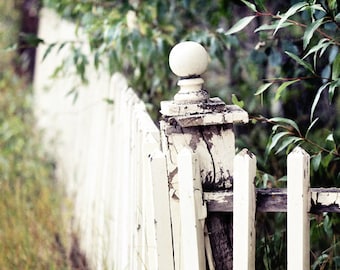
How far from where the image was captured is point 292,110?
170 inches

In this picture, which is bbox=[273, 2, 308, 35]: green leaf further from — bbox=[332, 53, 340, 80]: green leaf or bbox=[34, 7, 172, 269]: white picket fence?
bbox=[34, 7, 172, 269]: white picket fence

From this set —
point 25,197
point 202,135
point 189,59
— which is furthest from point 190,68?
point 25,197

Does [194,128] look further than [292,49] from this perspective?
No

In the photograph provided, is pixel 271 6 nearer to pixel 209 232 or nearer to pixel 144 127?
pixel 144 127

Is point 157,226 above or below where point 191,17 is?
below

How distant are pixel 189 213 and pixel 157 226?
12 cm

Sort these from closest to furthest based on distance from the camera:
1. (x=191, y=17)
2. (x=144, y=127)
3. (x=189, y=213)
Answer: (x=189, y=213) → (x=144, y=127) → (x=191, y=17)

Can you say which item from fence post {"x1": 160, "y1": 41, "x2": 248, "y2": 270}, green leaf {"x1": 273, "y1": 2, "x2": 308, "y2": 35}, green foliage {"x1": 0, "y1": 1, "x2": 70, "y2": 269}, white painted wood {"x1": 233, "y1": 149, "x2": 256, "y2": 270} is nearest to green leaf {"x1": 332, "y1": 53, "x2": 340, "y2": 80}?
green leaf {"x1": 273, "y1": 2, "x2": 308, "y2": 35}

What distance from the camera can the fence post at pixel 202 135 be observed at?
1.78 m

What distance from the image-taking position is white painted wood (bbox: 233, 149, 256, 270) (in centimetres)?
168

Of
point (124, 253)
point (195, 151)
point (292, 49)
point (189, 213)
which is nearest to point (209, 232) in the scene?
point (189, 213)

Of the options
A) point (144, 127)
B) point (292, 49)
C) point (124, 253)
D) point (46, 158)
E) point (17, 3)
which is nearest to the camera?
point (144, 127)

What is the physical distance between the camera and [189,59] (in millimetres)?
1801

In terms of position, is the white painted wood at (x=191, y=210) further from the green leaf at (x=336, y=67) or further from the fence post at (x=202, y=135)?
the green leaf at (x=336, y=67)
